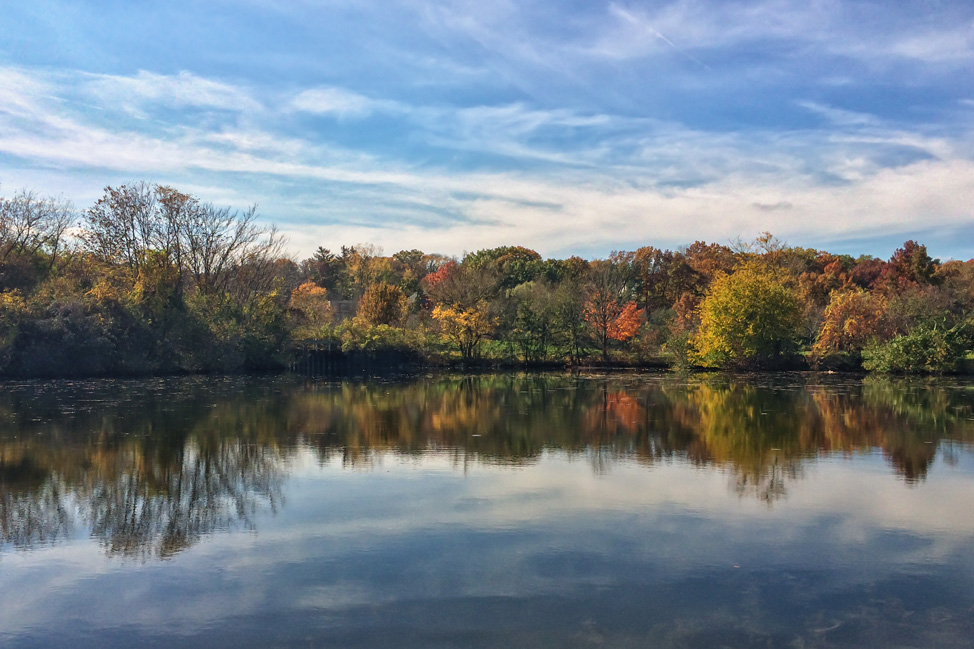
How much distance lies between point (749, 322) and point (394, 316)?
72.9 ft

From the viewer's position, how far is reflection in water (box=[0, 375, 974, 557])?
9.33 meters

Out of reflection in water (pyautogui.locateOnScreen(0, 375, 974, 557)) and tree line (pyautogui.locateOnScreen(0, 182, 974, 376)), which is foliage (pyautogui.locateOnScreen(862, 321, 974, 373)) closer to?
tree line (pyautogui.locateOnScreen(0, 182, 974, 376))

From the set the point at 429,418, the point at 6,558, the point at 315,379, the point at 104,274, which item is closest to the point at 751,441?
the point at 429,418

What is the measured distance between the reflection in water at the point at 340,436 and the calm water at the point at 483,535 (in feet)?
0.27

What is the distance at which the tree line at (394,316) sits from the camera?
112ft

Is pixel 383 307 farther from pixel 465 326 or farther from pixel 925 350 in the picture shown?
pixel 925 350

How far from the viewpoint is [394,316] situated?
160 ft

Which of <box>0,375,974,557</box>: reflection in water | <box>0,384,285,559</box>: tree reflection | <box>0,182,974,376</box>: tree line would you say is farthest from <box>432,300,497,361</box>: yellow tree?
<box>0,384,285,559</box>: tree reflection

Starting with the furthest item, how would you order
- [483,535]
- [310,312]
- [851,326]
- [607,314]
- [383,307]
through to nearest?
[383,307] → [310,312] → [607,314] → [851,326] → [483,535]

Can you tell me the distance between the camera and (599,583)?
21.4ft

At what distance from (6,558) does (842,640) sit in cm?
759

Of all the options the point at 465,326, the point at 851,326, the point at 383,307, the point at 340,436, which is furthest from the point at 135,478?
the point at 851,326

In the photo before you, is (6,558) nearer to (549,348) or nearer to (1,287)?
(1,287)

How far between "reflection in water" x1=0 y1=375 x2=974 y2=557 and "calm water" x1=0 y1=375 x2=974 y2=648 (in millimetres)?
83
